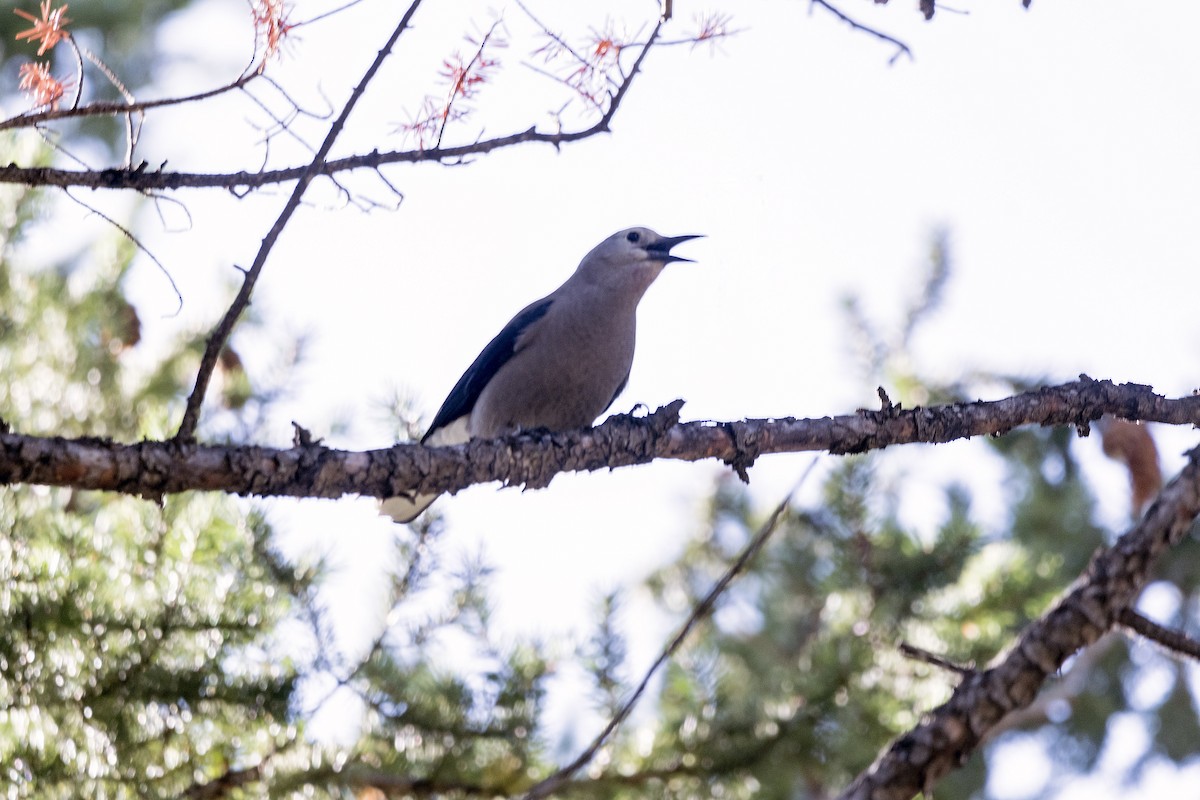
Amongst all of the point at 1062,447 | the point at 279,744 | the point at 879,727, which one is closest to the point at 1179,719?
the point at 1062,447

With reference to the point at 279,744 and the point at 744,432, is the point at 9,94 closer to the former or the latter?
the point at 279,744

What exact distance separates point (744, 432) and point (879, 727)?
158cm

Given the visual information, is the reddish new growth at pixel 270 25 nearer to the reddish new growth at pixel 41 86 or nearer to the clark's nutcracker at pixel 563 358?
the reddish new growth at pixel 41 86

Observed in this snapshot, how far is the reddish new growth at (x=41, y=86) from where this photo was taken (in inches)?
95.1

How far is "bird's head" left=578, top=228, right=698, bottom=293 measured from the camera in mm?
4691

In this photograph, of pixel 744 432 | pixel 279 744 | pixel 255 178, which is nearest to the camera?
pixel 255 178

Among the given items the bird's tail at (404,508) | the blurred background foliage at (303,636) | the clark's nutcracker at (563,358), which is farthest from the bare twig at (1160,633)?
the bird's tail at (404,508)

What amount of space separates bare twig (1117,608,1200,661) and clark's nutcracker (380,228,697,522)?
190 cm

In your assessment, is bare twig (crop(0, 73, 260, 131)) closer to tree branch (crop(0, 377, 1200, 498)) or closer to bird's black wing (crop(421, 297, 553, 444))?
tree branch (crop(0, 377, 1200, 498))

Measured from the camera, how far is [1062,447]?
5113mm

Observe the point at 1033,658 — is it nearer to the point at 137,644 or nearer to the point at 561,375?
the point at 561,375

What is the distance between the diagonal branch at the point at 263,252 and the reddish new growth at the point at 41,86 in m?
0.57

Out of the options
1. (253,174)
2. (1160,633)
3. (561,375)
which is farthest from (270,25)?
(1160,633)


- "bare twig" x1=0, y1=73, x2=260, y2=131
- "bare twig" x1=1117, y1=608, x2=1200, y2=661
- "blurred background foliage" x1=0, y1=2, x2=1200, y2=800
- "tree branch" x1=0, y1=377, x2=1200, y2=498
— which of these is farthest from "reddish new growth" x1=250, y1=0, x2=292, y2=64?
"bare twig" x1=1117, y1=608, x2=1200, y2=661
